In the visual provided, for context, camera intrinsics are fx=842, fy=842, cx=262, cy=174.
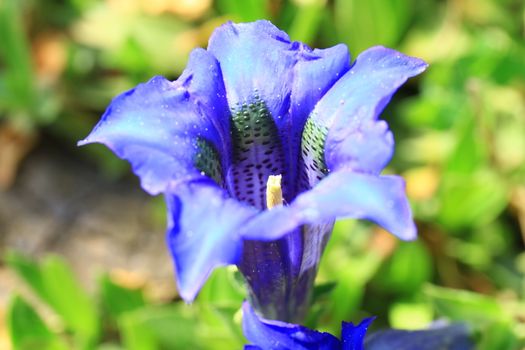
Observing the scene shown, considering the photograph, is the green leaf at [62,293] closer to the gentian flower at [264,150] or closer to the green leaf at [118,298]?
the green leaf at [118,298]

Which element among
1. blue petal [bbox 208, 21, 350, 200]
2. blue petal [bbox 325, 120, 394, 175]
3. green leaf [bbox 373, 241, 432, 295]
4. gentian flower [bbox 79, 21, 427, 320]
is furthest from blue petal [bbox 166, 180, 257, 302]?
green leaf [bbox 373, 241, 432, 295]

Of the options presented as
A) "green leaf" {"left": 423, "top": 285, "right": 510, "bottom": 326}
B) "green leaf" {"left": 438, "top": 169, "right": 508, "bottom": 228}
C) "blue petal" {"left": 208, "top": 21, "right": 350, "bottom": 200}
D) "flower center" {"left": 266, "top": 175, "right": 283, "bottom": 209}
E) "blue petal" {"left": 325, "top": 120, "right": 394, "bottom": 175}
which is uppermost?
"blue petal" {"left": 208, "top": 21, "right": 350, "bottom": 200}

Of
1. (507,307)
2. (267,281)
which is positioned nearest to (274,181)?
(267,281)

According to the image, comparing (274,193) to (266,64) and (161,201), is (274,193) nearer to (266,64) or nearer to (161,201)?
(266,64)

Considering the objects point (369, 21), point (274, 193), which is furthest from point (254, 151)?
point (369, 21)

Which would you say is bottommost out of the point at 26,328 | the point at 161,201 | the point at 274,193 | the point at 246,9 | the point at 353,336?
the point at 26,328

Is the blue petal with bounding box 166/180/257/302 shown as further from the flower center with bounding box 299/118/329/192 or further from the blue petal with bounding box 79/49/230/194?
the flower center with bounding box 299/118/329/192

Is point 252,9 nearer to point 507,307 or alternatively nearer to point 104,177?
point 104,177
